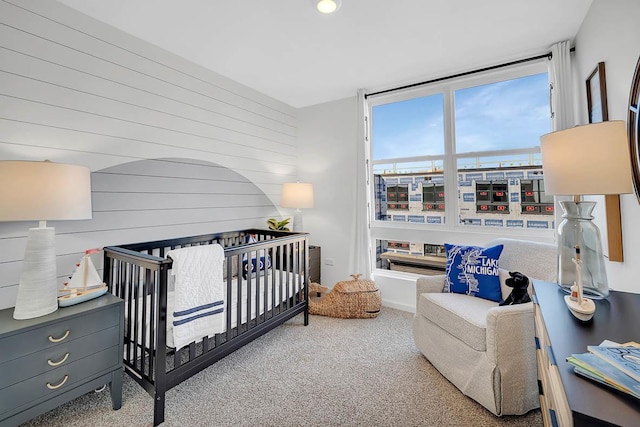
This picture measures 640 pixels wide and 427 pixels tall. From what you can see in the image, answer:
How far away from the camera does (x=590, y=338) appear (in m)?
0.90

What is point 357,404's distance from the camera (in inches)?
65.7

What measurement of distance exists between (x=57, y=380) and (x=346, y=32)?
2897 millimetres

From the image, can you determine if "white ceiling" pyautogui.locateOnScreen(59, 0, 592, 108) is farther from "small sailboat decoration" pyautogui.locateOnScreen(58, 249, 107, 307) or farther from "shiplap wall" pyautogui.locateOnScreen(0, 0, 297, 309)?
"small sailboat decoration" pyautogui.locateOnScreen(58, 249, 107, 307)

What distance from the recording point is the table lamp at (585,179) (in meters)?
1.14

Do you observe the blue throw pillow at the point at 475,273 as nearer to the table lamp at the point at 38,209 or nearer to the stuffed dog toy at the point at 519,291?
the stuffed dog toy at the point at 519,291

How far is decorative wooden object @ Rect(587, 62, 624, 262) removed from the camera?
1.60m

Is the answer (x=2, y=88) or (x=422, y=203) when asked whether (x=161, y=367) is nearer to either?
(x=2, y=88)

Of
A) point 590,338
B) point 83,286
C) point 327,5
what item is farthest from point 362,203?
point 83,286

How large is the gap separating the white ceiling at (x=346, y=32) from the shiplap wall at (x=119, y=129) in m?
0.19

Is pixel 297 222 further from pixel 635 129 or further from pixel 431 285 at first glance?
pixel 635 129

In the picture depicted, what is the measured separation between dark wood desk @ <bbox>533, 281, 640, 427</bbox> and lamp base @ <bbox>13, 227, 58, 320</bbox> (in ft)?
7.16

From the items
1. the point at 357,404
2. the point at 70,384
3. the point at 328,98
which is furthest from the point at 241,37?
the point at 357,404

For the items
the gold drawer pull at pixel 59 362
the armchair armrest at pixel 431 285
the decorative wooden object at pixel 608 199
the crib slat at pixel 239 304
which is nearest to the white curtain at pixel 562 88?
the decorative wooden object at pixel 608 199

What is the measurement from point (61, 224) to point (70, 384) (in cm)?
99
